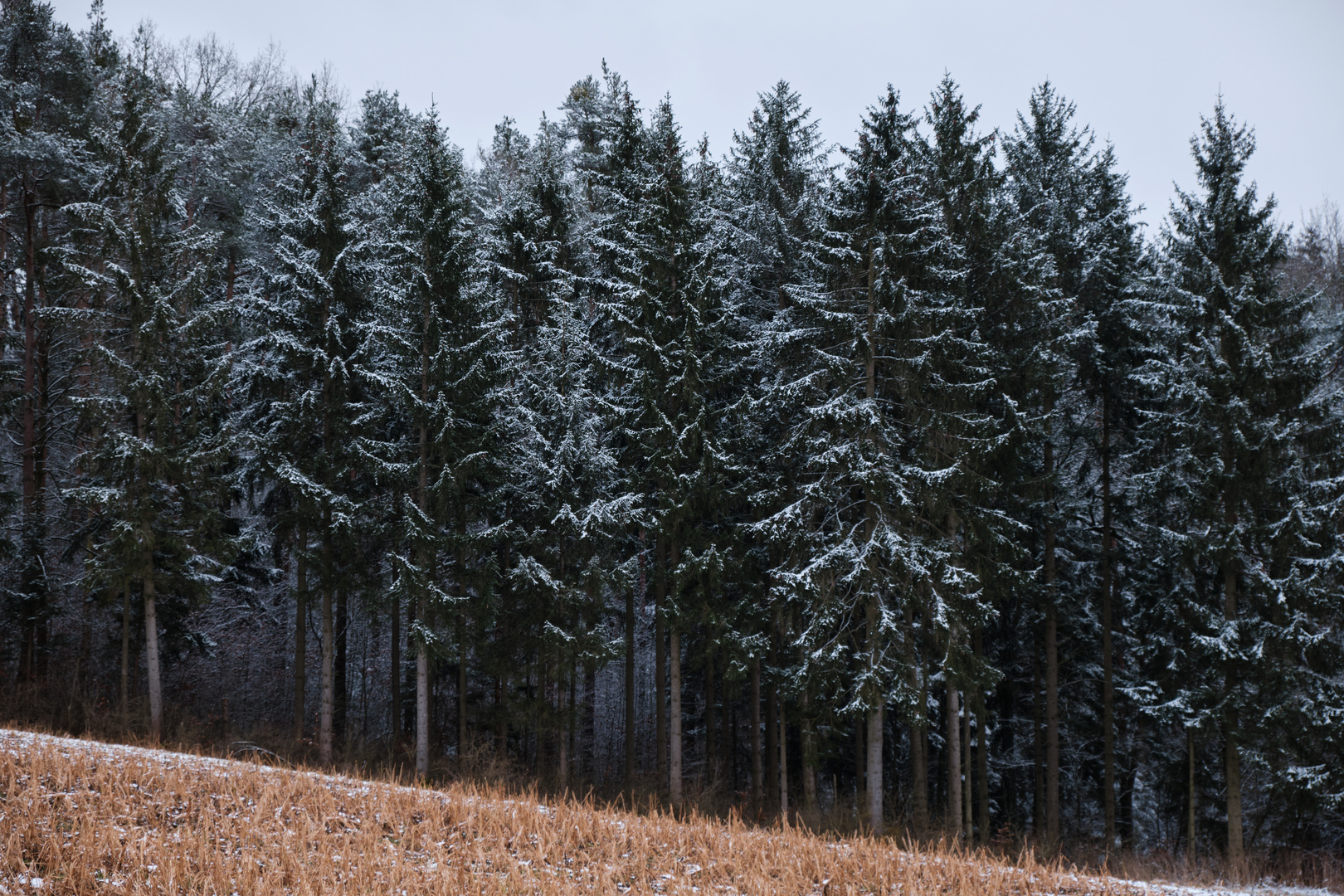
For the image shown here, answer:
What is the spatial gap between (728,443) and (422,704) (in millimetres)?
9394

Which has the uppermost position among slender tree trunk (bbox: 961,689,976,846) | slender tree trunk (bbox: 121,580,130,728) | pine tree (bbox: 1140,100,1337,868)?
pine tree (bbox: 1140,100,1337,868)

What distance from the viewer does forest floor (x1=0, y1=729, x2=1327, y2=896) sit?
581 cm

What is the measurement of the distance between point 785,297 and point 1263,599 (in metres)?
12.8

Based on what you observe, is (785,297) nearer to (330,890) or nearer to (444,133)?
(444,133)

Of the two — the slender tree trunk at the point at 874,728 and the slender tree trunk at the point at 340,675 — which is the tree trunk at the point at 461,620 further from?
the slender tree trunk at the point at 874,728

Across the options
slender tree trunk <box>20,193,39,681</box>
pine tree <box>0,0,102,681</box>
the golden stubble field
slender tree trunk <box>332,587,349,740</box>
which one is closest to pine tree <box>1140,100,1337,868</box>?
the golden stubble field

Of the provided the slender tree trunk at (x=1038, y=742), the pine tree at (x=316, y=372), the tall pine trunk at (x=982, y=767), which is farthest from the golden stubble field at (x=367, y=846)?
the slender tree trunk at (x=1038, y=742)

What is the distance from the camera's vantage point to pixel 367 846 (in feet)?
22.6

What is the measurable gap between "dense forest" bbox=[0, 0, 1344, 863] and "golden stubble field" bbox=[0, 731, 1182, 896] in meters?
7.35

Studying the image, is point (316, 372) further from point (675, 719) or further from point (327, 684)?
point (675, 719)

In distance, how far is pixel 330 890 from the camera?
18.5 feet

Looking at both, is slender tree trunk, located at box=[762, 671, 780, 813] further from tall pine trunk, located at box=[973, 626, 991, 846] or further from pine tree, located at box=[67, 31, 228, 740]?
pine tree, located at box=[67, 31, 228, 740]

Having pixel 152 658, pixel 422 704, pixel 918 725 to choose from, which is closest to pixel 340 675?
pixel 152 658

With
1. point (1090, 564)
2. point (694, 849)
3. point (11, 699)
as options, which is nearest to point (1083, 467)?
point (1090, 564)
